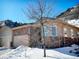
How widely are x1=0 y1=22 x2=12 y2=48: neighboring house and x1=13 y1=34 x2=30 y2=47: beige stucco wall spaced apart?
6.17 feet

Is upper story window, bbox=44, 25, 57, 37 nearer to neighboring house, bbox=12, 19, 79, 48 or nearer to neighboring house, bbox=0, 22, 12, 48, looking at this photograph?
neighboring house, bbox=12, 19, 79, 48

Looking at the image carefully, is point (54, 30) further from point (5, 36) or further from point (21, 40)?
point (5, 36)

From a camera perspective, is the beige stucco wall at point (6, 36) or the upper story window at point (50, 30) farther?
the beige stucco wall at point (6, 36)

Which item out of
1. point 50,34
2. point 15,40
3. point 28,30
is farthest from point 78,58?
point 15,40

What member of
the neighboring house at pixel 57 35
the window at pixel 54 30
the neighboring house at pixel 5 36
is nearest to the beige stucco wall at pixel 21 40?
the neighboring house at pixel 5 36

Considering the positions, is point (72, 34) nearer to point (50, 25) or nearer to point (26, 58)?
point (50, 25)

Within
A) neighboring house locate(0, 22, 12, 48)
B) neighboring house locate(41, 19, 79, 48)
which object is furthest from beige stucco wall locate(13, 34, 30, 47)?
neighboring house locate(41, 19, 79, 48)

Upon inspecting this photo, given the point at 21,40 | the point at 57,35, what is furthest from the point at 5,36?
the point at 57,35

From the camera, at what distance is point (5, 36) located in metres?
31.9

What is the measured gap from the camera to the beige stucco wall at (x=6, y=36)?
1180 inches

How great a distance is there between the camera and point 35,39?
2509cm

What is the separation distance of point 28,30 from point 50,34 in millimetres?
3481

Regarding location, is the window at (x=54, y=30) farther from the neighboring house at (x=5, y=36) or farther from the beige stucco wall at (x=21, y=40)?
the neighboring house at (x=5, y=36)

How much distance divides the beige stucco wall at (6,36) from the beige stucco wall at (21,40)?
6.17 feet
